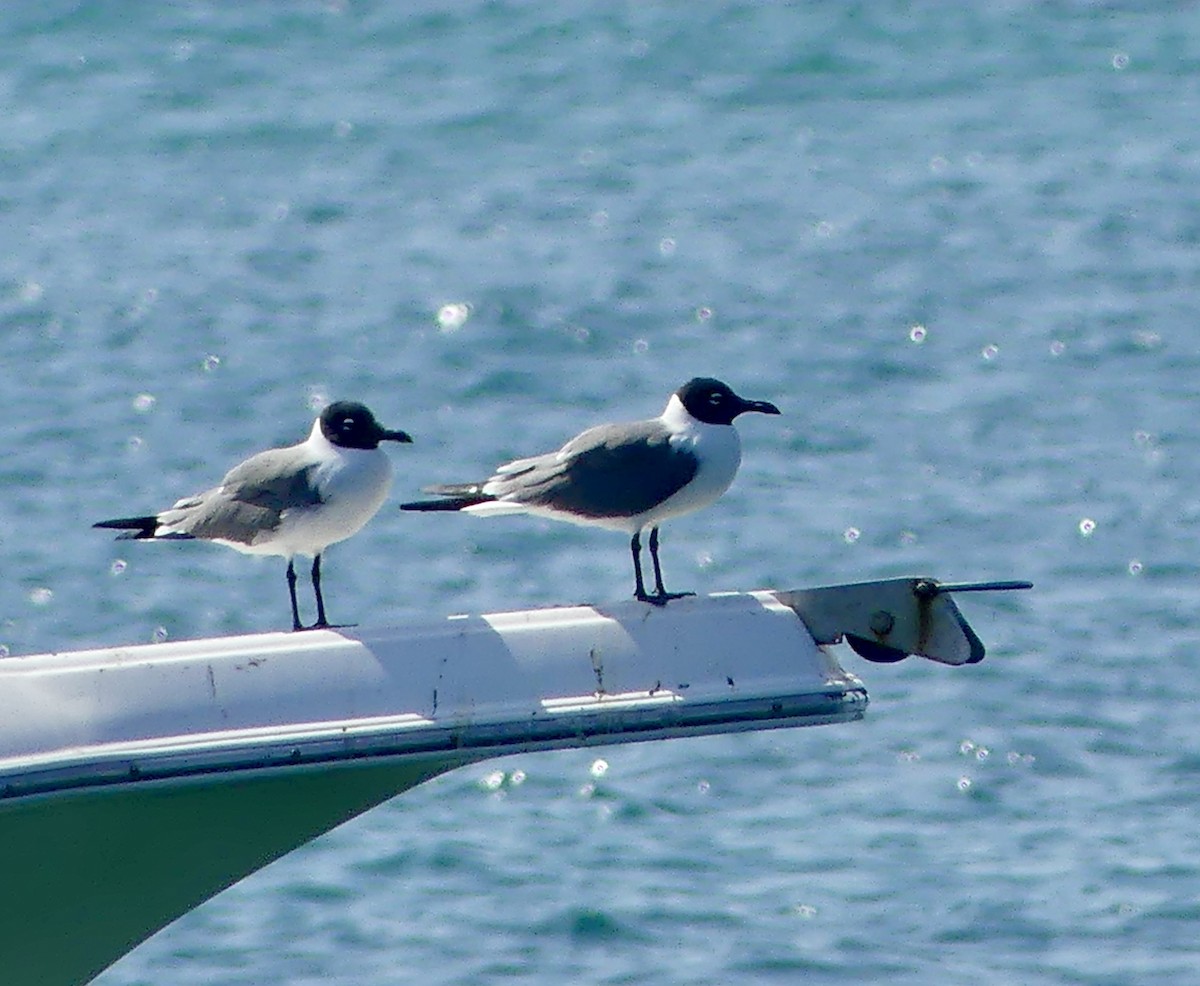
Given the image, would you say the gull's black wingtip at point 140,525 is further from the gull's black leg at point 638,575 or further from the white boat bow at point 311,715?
the gull's black leg at point 638,575

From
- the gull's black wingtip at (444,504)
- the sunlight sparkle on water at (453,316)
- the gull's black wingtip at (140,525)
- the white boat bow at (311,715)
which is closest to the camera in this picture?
the white boat bow at (311,715)

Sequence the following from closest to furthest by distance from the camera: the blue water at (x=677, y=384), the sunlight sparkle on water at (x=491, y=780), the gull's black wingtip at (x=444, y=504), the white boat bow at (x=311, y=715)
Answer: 1. the white boat bow at (x=311, y=715)
2. the gull's black wingtip at (x=444, y=504)
3. the blue water at (x=677, y=384)
4. the sunlight sparkle on water at (x=491, y=780)

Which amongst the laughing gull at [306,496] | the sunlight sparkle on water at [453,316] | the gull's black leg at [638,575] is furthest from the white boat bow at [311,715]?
the sunlight sparkle on water at [453,316]

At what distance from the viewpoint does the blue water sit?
12773 millimetres

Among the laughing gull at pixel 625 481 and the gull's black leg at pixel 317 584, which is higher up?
the laughing gull at pixel 625 481

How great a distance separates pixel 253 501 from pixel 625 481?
3.61 feet

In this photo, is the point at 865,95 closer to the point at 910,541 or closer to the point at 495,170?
the point at 495,170

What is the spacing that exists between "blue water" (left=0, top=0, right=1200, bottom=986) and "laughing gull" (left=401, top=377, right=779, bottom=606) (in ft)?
14.3

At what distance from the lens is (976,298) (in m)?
19.7

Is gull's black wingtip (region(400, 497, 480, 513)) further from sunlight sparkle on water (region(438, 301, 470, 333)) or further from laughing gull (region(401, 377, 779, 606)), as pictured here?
sunlight sparkle on water (region(438, 301, 470, 333))

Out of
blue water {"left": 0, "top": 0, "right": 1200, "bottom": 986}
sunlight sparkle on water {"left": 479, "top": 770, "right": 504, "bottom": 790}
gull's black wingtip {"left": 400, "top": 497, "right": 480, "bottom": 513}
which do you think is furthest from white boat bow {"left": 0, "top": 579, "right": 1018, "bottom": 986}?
sunlight sparkle on water {"left": 479, "top": 770, "right": 504, "bottom": 790}

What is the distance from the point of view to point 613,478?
823 cm

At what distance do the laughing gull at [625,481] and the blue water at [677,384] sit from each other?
4353 millimetres

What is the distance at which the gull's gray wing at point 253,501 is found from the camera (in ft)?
26.7
